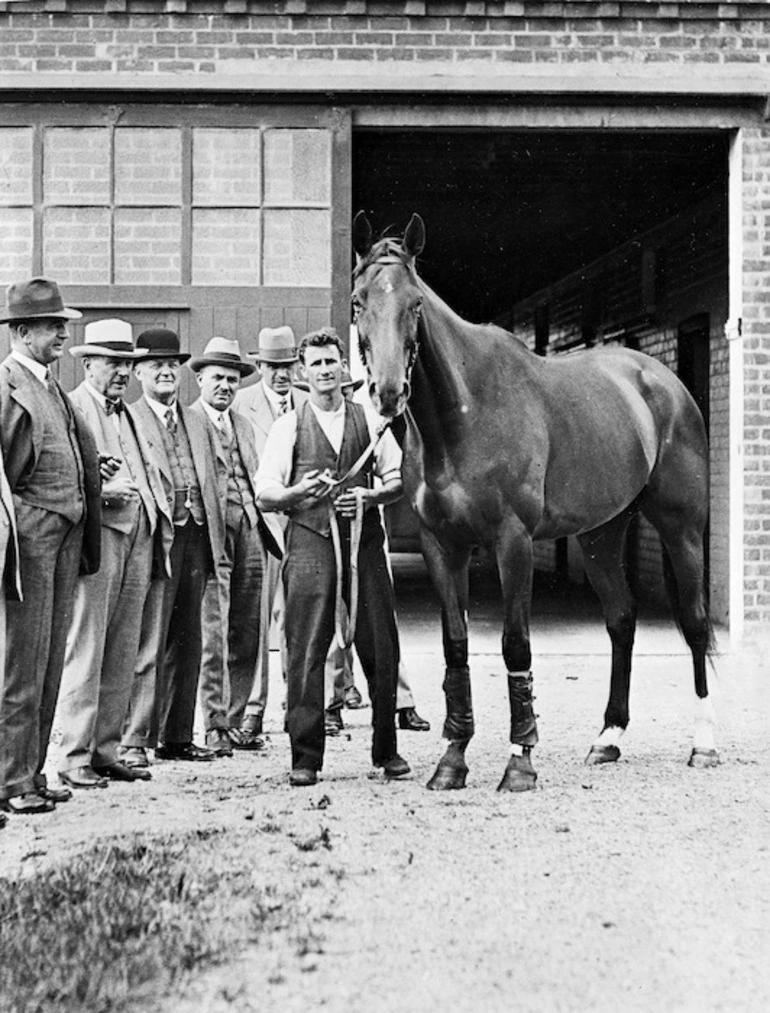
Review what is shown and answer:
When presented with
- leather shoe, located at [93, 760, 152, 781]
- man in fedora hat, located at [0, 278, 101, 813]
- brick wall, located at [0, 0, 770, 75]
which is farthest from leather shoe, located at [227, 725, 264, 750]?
brick wall, located at [0, 0, 770, 75]

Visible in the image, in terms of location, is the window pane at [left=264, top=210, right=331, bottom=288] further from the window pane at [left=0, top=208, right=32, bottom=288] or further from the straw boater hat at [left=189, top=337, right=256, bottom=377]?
the straw boater hat at [left=189, top=337, right=256, bottom=377]

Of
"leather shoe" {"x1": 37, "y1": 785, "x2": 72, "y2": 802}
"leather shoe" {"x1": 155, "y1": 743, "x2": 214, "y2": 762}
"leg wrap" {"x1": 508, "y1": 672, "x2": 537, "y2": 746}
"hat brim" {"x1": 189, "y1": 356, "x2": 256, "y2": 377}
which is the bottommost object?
"leather shoe" {"x1": 155, "y1": 743, "x2": 214, "y2": 762}

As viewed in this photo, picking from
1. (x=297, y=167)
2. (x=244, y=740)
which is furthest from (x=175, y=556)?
(x=297, y=167)

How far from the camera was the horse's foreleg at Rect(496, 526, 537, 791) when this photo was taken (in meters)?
5.93

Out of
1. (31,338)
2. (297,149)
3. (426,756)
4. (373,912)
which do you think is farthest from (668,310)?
(373,912)

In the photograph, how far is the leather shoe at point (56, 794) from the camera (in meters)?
5.51

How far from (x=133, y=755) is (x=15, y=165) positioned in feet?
17.8

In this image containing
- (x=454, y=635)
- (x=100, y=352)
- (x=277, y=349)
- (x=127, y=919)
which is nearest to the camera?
(x=127, y=919)

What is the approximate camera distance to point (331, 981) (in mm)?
3418

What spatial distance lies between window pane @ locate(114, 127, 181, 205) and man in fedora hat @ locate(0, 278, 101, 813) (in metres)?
4.67

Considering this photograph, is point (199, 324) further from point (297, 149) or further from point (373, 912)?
point (373, 912)

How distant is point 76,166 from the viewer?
10.1 m

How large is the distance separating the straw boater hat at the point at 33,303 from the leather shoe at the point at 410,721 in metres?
3.06

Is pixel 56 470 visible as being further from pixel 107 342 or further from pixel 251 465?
pixel 251 465
